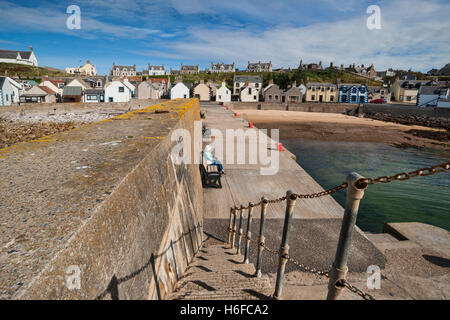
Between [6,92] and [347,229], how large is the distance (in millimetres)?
42265

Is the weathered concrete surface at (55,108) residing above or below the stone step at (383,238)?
above

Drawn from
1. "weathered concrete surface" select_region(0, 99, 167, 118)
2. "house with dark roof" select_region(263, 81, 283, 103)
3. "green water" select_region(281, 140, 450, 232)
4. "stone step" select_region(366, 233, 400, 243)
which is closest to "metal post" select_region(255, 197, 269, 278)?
"stone step" select_region(366, 233, 400, 243)

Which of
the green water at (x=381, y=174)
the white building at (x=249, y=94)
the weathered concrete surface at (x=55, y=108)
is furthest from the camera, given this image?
the white building at (x=249, y=94)

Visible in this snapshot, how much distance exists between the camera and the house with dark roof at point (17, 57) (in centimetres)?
9991

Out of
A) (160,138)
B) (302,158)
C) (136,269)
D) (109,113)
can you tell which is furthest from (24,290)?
(302,158)

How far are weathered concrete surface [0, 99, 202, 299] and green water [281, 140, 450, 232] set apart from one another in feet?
45.3

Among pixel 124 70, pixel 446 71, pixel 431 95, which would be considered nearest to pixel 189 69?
pixel 124 70

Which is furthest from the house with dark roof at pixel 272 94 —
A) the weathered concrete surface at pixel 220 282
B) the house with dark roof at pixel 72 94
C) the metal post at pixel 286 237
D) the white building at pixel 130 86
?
the metal post at pixel 286 237

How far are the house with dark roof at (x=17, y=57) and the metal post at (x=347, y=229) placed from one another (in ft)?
458

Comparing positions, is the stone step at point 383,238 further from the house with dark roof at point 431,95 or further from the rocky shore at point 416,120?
the house with dark roof at point 431,95

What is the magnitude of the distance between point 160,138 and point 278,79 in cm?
10110

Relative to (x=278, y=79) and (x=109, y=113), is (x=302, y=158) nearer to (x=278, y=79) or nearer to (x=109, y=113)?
(x=109, y=113)

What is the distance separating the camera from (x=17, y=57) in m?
102

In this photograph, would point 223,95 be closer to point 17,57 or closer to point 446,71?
point 17,57
